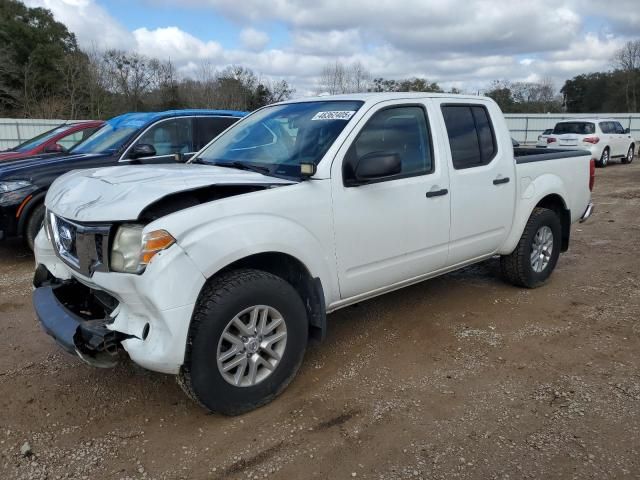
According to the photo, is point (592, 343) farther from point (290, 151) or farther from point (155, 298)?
point (155, 298)

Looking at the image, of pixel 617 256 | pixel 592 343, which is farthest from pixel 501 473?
pixel 617 256

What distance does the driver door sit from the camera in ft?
11.2

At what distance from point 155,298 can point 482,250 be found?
9.84 feet

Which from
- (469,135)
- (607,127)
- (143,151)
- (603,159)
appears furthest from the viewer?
(607,127)

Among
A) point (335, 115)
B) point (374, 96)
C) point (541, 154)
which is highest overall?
point (374, 96)

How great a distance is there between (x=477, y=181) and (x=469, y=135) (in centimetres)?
41

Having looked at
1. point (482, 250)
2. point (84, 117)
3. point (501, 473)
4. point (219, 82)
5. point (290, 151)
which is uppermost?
point (219, 82)

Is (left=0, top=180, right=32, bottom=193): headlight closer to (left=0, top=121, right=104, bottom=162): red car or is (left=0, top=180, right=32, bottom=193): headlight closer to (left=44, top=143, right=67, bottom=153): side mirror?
(left=0, top=121, right=104, bottom=162): red car

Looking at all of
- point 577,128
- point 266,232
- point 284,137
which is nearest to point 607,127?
point 577,128

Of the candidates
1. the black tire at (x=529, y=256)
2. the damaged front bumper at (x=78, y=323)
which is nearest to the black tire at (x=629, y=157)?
the black tire at (x=529, y=256)

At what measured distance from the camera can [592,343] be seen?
4059 mm

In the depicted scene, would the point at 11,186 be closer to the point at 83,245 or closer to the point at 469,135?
the point at 83,245

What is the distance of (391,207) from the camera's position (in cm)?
364

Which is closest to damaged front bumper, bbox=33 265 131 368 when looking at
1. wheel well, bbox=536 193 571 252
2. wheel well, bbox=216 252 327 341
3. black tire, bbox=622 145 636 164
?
wheel well, bbox=216 252 327 341
